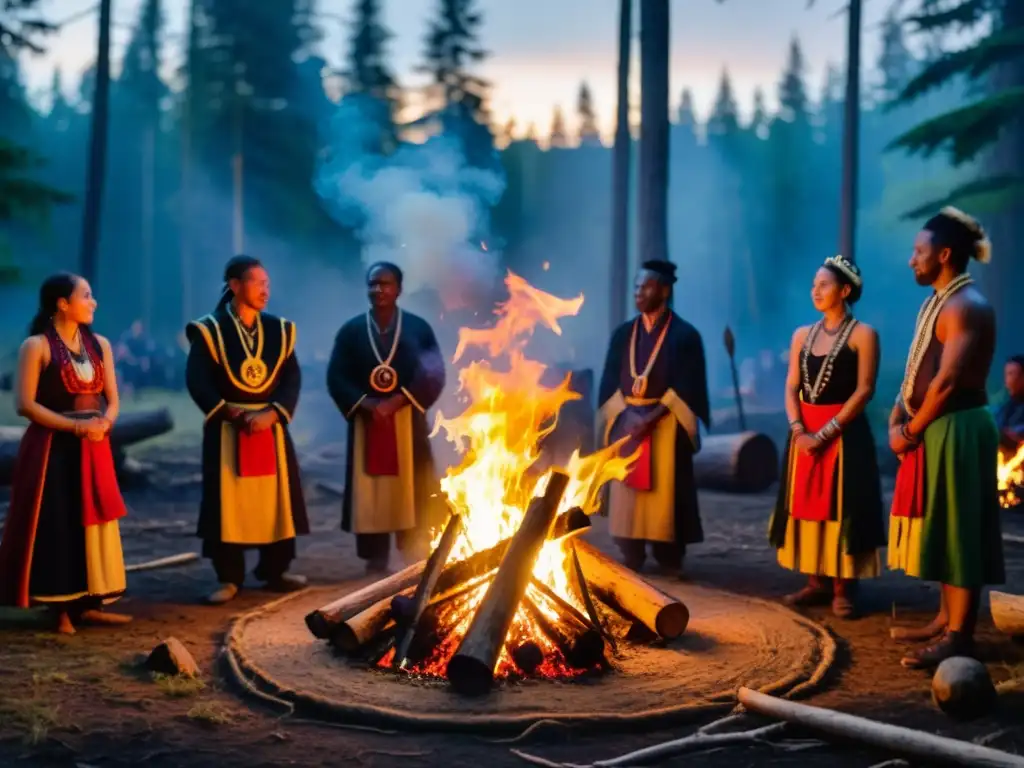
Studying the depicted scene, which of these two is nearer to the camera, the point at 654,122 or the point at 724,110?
the point at 654,122

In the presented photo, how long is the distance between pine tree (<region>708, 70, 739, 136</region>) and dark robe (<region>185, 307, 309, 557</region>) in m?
61.8

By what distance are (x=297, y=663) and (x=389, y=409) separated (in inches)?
110

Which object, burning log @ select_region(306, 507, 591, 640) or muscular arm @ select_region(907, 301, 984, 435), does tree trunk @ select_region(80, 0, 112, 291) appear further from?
muscular arm @ select_region(907, 301, 984, 435)

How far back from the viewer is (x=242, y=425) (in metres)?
7.57

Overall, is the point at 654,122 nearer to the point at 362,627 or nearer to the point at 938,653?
the point at 938,653

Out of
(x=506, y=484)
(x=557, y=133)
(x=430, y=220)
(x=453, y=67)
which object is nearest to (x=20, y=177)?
(x=430, y=220)

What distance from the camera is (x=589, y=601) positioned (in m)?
6.30

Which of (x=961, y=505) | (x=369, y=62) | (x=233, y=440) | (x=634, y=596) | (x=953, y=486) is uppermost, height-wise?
(x=369, y=62)

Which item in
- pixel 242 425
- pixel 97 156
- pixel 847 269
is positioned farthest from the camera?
pixel 97 156

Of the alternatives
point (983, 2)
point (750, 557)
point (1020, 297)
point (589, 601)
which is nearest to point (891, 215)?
point (1020, 297)

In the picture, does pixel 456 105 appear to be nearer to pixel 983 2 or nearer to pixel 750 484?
pixel 983 2

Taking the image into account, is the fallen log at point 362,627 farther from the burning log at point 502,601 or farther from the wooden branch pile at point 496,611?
the burning log at point 502,601

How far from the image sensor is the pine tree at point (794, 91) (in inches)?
2500

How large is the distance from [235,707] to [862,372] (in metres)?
4.26
